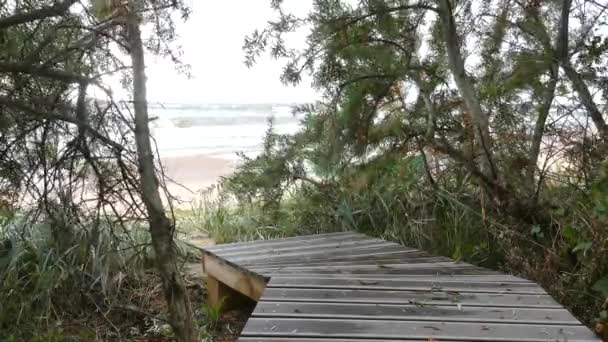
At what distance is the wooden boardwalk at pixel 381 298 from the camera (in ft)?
7.19

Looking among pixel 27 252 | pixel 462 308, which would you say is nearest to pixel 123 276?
pixel 27 252

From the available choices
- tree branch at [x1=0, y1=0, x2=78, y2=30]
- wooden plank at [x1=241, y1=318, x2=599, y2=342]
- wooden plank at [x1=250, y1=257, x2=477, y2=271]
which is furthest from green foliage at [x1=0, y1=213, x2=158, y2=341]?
tree branch at [x1=0, y1=0, x2=78, y2=30]

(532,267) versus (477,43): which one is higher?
(477,43)

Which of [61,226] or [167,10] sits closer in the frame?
[167,10]

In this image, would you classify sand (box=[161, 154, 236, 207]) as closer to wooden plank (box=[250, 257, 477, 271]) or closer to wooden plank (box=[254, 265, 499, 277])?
wooden plank (box=[250, 257, 477, 271])

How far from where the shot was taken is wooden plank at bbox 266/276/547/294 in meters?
2.72

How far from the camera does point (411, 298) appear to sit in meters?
2.58

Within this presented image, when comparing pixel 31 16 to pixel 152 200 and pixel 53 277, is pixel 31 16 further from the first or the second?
pixel 53 277

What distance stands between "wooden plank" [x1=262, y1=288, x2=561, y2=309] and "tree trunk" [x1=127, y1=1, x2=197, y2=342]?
37 centimetres

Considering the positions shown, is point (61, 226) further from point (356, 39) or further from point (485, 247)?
point (485, 247)

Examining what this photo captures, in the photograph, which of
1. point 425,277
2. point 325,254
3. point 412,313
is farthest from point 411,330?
point 325,254

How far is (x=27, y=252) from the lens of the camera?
12.9 ft

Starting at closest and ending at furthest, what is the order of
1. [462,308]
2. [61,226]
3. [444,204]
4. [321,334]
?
[321,334]
[462,308]
[61,226]
[444,204]

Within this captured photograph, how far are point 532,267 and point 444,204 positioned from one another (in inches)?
43.4
